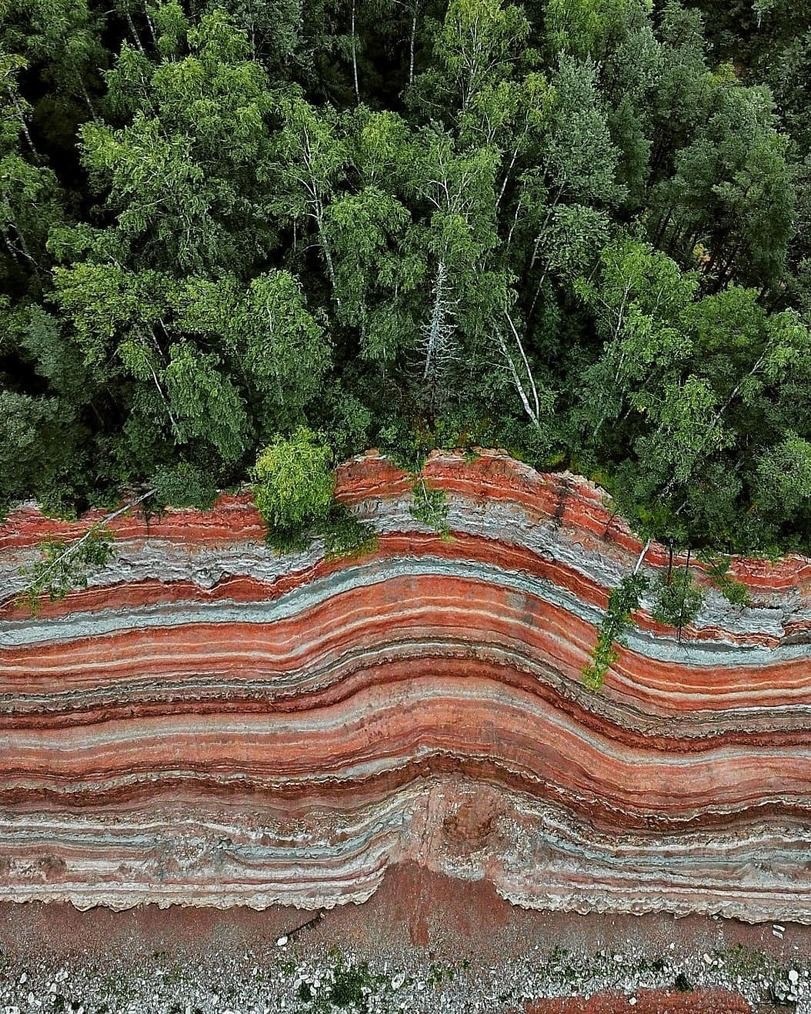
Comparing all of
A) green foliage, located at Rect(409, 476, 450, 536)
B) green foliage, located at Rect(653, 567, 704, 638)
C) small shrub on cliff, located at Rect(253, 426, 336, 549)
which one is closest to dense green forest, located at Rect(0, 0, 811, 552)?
small shrub on cliff, located at Rect(253, 426, 336, 549)

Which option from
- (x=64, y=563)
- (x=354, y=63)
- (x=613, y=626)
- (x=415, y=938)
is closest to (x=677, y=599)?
(x=613, y=626)

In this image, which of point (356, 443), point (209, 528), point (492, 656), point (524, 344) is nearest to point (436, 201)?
point (524, 344)

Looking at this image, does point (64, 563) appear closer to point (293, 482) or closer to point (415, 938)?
point (293, 482)

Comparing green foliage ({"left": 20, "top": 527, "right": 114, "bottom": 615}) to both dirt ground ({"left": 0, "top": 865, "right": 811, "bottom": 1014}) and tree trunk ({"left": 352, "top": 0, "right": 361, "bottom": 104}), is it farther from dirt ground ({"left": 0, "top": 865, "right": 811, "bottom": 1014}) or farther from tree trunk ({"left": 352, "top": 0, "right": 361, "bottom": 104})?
tree trunk ({"left": 352, "top": 0, "right": 361, "bottom": 104})

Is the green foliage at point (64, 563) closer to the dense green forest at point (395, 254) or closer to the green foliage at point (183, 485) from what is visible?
the dense green forest at point (395, 254)

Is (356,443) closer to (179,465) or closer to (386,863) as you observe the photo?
(179,465)

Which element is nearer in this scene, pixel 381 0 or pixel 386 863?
pixel 381 0
